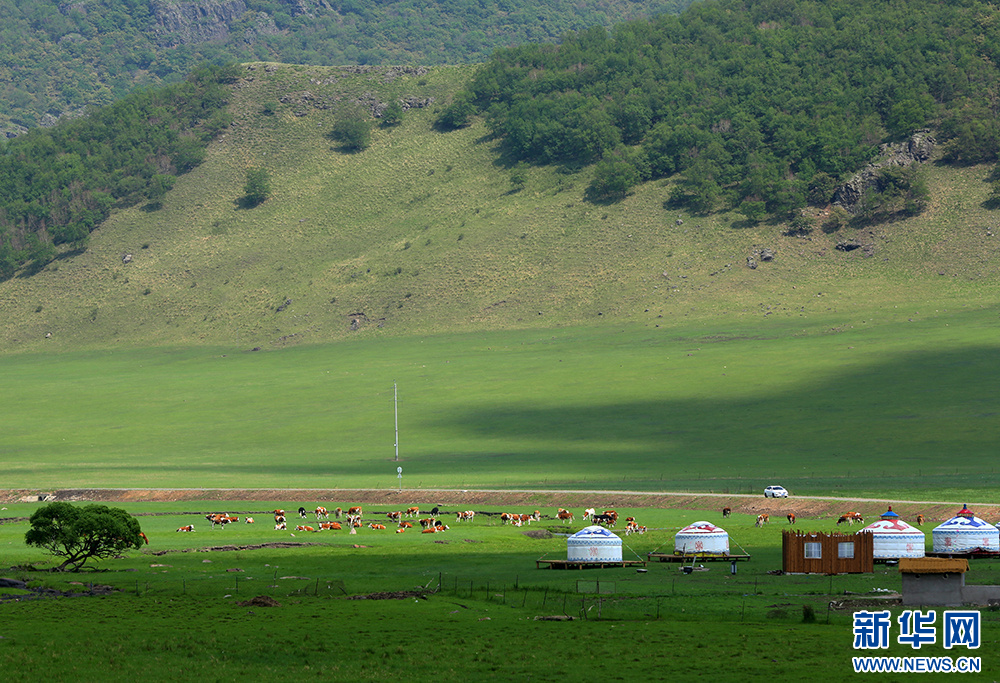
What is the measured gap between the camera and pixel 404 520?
79500 mm

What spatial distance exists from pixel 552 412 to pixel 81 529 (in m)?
77.3

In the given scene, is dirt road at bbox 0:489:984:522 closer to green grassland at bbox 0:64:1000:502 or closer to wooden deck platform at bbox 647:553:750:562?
green grassland at bbox 0:64:1000:502

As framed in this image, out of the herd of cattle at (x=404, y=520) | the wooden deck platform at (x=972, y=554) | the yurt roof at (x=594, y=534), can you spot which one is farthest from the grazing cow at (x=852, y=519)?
the yurt roof at (x=594, y=534)

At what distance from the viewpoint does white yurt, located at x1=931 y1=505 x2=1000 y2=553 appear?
58.5 meters

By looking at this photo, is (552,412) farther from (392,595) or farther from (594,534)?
(392,595)

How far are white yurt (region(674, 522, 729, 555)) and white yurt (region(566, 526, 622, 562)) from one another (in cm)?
328

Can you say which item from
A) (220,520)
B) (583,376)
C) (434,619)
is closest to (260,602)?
(434,619)

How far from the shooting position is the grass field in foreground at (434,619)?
3706cm

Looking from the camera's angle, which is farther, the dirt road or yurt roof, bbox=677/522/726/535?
the dirt road

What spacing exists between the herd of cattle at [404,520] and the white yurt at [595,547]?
11442mm

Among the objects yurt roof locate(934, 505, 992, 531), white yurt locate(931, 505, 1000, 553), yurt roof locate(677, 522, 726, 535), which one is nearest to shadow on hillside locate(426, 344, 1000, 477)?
yurt roof locate(934, 505, 992, 531)

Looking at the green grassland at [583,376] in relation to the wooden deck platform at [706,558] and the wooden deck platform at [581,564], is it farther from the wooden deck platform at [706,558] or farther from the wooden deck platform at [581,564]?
the wooden deck platform at [581,564]

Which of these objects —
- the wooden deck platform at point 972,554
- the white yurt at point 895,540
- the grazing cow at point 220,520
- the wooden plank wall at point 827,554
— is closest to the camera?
the wooden plank wall at point 827,554

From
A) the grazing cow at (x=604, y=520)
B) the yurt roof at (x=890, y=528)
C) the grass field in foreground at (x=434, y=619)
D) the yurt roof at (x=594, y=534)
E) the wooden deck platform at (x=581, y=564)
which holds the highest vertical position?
the yurt roof at (x=890, y=528)
